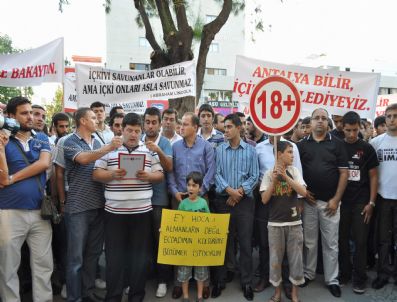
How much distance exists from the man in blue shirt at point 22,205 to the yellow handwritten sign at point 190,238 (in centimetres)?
127

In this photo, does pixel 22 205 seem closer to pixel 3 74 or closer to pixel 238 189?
pixel 238 189

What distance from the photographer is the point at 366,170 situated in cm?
462

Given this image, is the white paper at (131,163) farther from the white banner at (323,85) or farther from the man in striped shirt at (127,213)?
the white banner at (323,85)

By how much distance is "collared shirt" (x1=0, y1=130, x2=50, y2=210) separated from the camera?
11.8ft

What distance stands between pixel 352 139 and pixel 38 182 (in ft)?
12.6

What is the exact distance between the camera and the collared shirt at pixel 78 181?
3926 mm

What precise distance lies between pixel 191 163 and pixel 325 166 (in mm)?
1666

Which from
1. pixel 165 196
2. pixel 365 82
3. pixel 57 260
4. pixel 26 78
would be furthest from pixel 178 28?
pixel 57 260

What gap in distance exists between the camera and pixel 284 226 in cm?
408

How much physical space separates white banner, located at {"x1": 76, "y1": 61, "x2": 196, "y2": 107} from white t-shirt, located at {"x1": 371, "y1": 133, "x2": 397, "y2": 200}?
3.23 metres

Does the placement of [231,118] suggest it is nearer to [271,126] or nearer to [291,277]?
[271,126]

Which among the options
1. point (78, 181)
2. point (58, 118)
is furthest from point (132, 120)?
point (58, 118)

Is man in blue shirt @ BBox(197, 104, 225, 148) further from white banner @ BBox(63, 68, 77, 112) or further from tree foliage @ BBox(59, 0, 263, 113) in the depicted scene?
white banner @ BBox(63, 68, 77, 112)

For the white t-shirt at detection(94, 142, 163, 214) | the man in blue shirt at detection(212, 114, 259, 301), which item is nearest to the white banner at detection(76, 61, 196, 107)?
the man in blue shirt at detection(212, 114, 259, 301)
